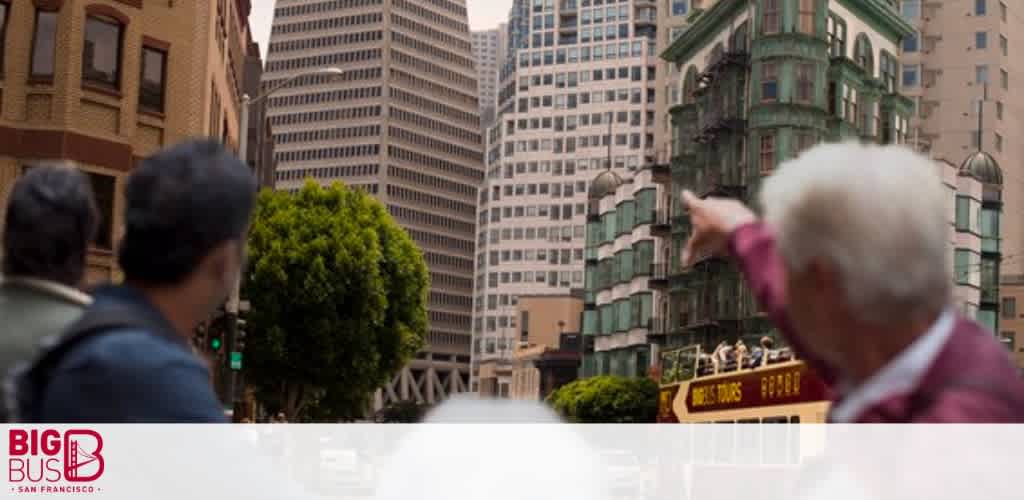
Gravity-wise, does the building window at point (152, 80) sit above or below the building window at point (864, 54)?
below

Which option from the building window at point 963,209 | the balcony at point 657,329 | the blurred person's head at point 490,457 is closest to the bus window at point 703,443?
the blurred person's head at point 490,457

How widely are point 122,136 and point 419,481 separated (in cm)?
659

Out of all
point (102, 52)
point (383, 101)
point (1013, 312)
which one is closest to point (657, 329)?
point (1013, 312)

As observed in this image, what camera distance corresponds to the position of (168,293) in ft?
7.27

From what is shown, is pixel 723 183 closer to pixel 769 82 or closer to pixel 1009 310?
pixel 769 82

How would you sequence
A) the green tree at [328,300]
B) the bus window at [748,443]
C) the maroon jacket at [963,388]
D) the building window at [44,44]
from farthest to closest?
the green tree at [328,300], the building window at [44,44], the bus window at [748,443], the maroon jacket at [963,388]

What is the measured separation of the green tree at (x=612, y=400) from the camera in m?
61.3

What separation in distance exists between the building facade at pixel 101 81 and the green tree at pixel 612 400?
45.0 meters

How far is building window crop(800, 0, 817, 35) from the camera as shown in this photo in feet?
124

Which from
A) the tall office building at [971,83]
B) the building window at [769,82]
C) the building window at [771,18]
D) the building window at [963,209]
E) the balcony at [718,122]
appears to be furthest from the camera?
the tall office building at [971,83]

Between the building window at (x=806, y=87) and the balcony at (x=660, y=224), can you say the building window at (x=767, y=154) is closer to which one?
the building window at (x=806, y=87)

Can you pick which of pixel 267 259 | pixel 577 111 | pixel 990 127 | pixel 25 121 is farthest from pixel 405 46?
pixel 577 111

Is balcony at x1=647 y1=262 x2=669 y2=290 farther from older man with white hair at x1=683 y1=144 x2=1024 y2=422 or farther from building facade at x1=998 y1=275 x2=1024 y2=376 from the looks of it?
older man with white hair at x1=683 y1=144 x2=1024 y2=422

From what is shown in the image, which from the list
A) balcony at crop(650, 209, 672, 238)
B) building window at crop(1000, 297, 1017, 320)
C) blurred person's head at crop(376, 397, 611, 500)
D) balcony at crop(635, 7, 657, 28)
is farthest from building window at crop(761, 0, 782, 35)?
balcony at crop(635, 7, 657, 28)
